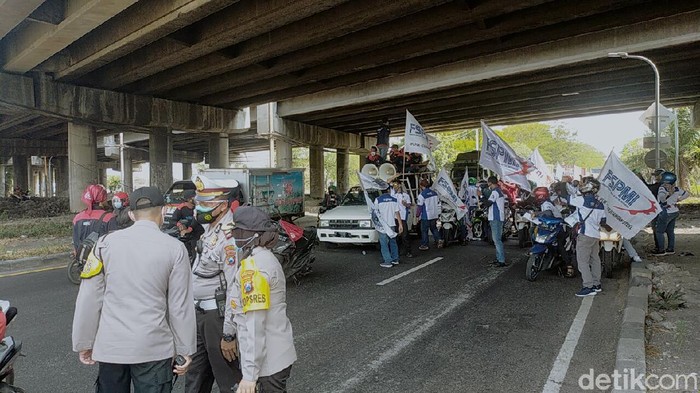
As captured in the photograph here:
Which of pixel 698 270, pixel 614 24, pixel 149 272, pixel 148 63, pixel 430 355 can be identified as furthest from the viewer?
pixel 148 63

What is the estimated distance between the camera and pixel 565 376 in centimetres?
449

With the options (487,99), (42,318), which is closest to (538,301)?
(42,318)

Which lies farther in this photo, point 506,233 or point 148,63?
point 148,63

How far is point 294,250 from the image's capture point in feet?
26.9

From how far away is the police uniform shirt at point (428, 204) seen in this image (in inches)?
483

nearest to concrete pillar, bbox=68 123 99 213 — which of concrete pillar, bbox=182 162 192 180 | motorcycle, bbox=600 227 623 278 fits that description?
motorcycle, bbox=600 227 623 278

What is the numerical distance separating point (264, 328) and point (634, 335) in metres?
4.19

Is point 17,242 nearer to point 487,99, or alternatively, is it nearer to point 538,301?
point 538,301

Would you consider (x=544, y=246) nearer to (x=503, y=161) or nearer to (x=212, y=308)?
(x=503, y=161)

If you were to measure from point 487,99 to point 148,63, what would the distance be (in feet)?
45.9

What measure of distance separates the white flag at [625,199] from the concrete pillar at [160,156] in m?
18.3

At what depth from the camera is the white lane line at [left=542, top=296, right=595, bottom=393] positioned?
4312 mm

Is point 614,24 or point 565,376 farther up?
point 614,24

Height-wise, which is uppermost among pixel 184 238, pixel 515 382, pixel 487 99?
pixel 487 99
